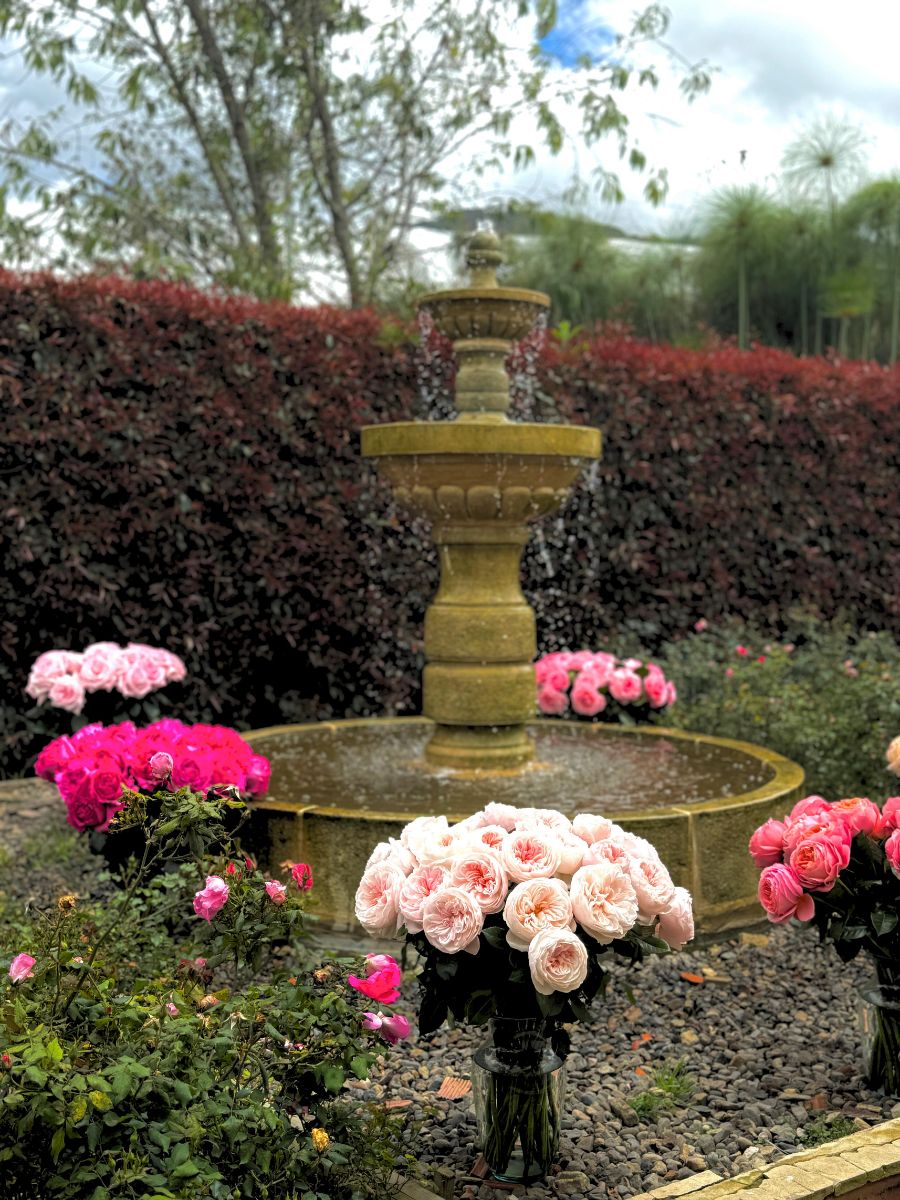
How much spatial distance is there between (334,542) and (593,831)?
497cm

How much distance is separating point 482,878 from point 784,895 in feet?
3.02

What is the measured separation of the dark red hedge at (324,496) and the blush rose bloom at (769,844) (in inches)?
175

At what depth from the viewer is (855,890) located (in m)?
3.33

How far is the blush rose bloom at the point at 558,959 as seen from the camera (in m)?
2.64

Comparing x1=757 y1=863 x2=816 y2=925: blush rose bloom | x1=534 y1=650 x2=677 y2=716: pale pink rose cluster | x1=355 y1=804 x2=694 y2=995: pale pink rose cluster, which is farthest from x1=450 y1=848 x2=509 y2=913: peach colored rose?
x1=534 y1=650 x2=677 y2=716: pale pink rose cluster

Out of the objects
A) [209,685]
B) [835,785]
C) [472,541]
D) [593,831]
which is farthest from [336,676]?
[593,831]

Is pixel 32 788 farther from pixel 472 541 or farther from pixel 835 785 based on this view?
pixel 835 785

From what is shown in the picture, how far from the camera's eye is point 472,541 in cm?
556

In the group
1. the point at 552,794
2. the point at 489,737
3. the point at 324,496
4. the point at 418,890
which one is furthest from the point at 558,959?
the point at 324,496

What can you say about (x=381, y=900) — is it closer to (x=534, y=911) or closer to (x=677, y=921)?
(x=534, y=911)

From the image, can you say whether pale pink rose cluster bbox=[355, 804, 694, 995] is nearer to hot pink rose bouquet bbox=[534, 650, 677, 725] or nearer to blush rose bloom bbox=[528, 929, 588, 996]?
blush rose bloom bbox=[528, 929, 588, 996]

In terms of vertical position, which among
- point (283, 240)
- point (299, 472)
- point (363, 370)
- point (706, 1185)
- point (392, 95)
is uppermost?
point (392, 95)

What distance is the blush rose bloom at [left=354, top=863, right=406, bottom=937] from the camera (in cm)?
291

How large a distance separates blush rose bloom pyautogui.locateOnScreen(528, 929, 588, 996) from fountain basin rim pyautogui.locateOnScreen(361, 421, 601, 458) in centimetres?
276
